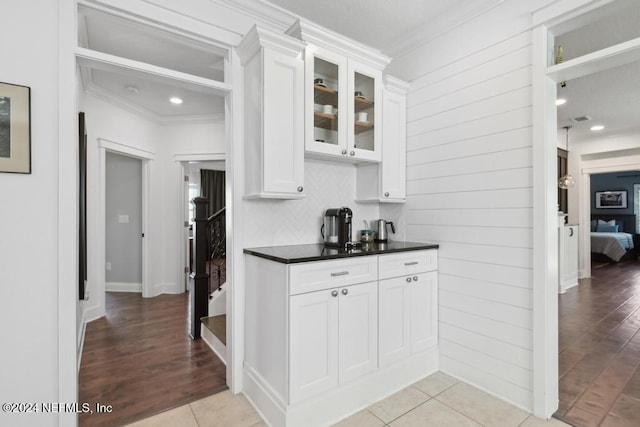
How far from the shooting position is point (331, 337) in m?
1.95

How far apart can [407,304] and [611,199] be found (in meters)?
11.2

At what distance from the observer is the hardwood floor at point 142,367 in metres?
2.12

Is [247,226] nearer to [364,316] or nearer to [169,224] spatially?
[364,316]

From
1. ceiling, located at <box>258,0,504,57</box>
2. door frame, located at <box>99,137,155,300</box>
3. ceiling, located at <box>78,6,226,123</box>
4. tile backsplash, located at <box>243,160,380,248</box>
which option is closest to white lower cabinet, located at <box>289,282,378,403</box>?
tile backsplash, located at <box>243,160,380,248</box>

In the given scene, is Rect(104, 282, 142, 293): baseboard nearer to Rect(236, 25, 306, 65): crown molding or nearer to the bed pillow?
Rect(236, 25, 306, 65): crown molding

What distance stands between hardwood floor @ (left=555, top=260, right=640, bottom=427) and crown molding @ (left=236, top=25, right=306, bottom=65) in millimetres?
2888

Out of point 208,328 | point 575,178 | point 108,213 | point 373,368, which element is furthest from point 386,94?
point 575,178

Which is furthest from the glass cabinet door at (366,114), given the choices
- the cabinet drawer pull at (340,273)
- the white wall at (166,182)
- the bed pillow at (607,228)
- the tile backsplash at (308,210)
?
the bed pillow at (607,228)

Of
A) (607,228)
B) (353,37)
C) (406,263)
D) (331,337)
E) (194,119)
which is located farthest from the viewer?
(607,228)

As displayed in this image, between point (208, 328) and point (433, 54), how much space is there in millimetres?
3202

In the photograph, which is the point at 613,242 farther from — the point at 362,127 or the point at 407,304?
the point at 362,127

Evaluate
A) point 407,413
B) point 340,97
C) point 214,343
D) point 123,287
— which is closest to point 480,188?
point 340,97

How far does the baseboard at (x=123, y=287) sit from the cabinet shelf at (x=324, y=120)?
13.7 feet

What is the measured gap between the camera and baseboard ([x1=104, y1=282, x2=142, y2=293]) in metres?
4.93
